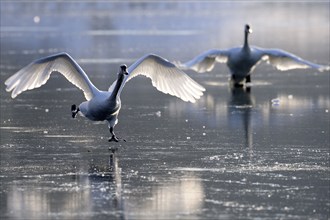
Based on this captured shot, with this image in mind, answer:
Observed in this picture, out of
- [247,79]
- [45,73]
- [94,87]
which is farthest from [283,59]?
[94,87]

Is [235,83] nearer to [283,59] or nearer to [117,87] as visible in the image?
[283,59]

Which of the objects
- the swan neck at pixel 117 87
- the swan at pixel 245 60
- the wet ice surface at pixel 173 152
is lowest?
the wet ice surface at pixel 173 152

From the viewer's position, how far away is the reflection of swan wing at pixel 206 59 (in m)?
21.7

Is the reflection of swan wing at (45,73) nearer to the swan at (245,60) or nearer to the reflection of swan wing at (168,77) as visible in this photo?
the reflection of swan wing at (168,77)

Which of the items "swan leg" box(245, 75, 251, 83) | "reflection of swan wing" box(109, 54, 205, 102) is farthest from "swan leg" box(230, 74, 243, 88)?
"reflection of swan wing" box(109, 54, 205, 102)

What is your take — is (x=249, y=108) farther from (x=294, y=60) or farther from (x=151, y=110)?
(x=294, y=60)

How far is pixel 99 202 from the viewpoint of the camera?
9.94 metres

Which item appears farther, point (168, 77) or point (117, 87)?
point (168, 77)

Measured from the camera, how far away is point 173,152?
13.0 metres

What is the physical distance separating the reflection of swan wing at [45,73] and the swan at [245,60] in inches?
268

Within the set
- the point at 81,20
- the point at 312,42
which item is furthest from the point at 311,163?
the point at 81,20

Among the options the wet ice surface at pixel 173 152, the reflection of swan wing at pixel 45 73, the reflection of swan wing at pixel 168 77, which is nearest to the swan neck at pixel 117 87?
the wet ice surface at pixel 173 152

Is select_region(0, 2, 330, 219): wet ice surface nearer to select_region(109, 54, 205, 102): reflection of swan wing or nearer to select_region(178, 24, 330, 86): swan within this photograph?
select_region(178, 24, 330, 86): swan

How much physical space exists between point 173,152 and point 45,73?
2.68 metres
